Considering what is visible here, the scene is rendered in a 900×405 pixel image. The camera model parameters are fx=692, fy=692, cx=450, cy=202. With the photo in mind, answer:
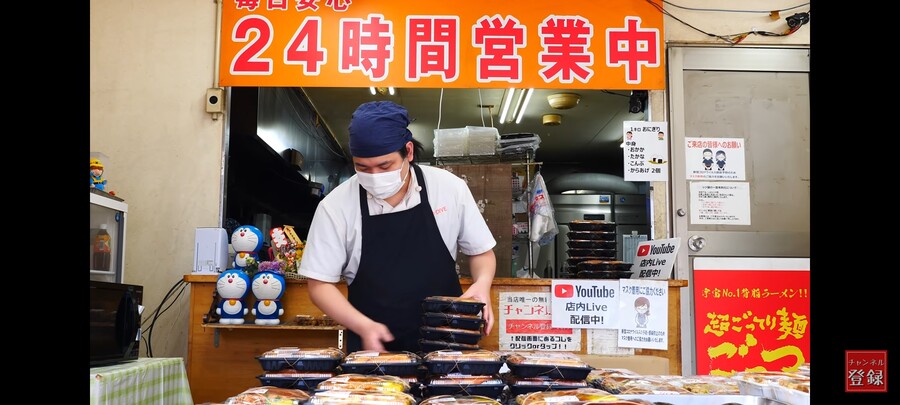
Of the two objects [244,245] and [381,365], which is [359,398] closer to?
[381,365]

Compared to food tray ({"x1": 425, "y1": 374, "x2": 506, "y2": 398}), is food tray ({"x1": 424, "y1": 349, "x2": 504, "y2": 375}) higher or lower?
food tray ({"x1": 424, "y1": 349, "x2": 504, "y2": 375})

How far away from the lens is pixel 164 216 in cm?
452

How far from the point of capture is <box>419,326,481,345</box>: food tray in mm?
2518

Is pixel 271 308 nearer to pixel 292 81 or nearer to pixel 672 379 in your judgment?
pixel 292 81

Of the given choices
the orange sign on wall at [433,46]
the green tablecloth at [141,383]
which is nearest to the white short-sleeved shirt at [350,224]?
the green tablecloth at [141,383]

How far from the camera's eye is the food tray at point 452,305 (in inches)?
101

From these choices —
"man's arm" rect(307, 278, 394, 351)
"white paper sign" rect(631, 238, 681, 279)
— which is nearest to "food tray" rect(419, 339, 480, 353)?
"man's arm" rect(307, 278, 394, 351)

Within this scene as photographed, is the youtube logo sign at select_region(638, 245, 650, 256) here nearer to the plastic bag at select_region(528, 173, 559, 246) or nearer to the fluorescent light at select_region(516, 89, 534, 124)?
the plastic bag at select_region(528, 173, 559, 246)

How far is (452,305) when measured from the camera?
2562mm

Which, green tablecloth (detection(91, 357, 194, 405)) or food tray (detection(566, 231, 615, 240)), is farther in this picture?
food tray (detection(566, 231, 615, 240))

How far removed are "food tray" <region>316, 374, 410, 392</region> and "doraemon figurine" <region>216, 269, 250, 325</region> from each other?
223 cm

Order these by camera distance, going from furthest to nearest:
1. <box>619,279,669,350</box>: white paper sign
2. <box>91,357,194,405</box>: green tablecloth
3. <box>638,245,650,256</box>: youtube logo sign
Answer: <box>638,245,650,256</box>: youtube logo sign → <box>619,279,669,350</box>: white paper sign → <box>91,357,194,405</box>: green tablecloth

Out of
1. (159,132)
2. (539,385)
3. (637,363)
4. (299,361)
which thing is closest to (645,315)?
(637,363)
